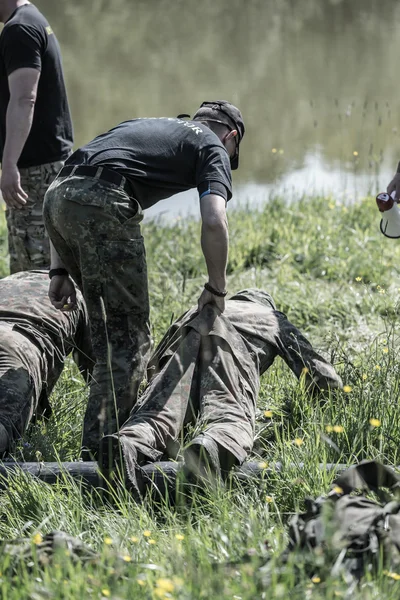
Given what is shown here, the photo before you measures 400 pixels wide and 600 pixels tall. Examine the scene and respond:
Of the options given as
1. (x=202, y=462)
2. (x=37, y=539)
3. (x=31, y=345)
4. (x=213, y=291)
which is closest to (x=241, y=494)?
(x=202, y=462)

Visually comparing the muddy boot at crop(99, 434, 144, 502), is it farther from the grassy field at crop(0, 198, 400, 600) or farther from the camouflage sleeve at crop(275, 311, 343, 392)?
the camouflage sleeve at crop(275, 311, 343, 392)

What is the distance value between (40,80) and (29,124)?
42 cm

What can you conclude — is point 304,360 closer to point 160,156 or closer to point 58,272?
point 160,156

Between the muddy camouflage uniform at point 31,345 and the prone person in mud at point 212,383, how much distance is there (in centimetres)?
47

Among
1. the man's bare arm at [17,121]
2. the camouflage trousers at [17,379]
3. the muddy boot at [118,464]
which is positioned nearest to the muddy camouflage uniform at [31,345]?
the camouflage trousers at [17,379]

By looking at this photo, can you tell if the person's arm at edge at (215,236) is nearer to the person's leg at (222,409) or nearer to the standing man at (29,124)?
the person's leg at (222,409)

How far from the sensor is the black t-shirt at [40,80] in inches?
199

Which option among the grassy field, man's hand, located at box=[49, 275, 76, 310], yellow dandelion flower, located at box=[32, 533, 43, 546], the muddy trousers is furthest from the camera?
man's hand, located at box=[49, 275, 76, 310]

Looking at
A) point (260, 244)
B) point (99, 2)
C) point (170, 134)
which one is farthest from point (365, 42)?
point (170, 134)

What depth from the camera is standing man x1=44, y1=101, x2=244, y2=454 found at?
12.8ft

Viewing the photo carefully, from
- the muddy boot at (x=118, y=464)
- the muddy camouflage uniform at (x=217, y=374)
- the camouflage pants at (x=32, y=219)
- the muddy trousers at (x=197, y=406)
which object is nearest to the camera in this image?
the muddy boot at (x=118, y=464)

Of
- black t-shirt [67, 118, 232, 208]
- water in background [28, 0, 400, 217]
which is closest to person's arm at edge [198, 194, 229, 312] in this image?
black t-shirt [67, 118, 232, 208]

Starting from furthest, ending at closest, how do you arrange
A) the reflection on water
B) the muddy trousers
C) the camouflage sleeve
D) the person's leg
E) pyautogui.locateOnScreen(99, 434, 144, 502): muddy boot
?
the reflection on water
the camouflage sleeve
the muddy trousers
the person's leg
pyautogui.locateOnScreen(99, 434, 144, 502): muddy boot

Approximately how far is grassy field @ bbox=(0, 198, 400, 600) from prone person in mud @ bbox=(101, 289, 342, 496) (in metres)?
0.13
